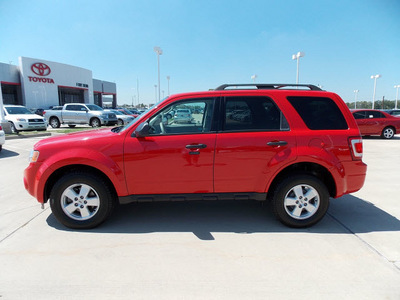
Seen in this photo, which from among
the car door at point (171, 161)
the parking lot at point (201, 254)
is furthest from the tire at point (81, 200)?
the car door at point (171, 161)

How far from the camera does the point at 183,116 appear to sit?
379 cm

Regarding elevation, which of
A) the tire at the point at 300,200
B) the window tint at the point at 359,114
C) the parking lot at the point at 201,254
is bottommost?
the parking lot at the point at 201,254

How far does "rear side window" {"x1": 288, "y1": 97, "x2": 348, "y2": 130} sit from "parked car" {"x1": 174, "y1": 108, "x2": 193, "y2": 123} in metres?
1.39

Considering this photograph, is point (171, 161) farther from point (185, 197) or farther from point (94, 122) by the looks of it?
point (94, 122)

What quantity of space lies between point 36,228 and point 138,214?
4.50 feet

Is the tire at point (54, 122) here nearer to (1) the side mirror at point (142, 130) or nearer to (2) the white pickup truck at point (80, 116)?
(2) the white pickup truck at point (80, 116)

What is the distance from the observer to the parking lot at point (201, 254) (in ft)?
7.86

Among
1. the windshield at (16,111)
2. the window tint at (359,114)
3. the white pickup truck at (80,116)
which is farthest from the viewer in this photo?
the white pickup truck at (80,116)

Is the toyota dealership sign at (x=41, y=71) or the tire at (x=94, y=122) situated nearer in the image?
the tire at (x=94, y=122)

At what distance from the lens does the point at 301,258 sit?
9.38 ft

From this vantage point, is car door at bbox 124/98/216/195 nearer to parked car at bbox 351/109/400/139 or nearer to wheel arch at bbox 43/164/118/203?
wheel arch at bbox 43/164/118/203

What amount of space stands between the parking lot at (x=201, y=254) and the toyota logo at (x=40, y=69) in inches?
1514

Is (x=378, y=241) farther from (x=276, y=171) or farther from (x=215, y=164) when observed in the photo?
(x=215, y=164)

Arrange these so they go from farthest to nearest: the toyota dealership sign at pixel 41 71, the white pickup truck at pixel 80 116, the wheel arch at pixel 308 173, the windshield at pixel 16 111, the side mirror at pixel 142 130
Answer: the toyota dealership sign at pixel 41 71 → the white pickup truck at pixel 80 116 → the windshield at pixel 16 111 → the wheel arch at pixel 308 173 → the side mirror at pixel 142 130
